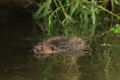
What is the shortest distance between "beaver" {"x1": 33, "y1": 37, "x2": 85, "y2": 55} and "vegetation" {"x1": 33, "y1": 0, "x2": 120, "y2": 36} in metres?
0.86

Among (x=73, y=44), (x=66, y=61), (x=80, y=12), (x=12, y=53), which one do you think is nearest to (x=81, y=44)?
(x=73, y=44)

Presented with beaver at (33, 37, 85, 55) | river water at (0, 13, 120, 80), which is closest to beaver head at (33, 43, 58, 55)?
beaver at (33, 37, 85, 55)

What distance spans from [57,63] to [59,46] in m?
0.60

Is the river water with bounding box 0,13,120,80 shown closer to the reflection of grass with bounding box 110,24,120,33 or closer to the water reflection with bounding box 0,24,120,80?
the water reflection with bounding box 0,24,120,80

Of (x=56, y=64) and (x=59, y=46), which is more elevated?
(x=59, y=46)

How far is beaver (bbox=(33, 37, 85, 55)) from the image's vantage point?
749 centimetres

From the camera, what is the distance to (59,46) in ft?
24.9

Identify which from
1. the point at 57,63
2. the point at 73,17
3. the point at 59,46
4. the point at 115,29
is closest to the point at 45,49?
the point at 59,46

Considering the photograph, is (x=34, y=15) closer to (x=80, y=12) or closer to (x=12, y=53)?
(x=80, y=12)

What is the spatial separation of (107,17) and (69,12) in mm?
881

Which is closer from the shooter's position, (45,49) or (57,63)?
(57,63)

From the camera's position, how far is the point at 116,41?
806 centimetres

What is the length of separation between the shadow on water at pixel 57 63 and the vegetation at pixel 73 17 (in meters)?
0.68

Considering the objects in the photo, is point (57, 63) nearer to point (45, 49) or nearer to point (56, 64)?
point (56, 64)
